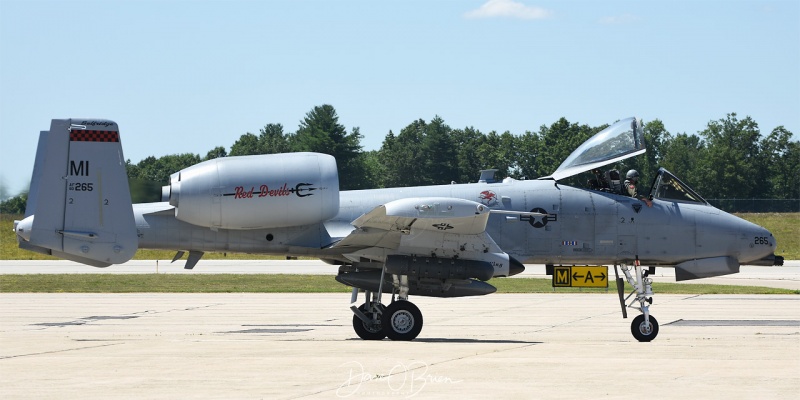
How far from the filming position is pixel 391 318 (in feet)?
58.6

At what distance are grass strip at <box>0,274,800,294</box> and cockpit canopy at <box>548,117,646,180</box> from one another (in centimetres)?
1423

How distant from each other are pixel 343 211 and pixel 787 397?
9.40 m

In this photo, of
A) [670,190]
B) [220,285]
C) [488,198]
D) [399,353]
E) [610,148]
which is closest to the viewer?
[399,353]

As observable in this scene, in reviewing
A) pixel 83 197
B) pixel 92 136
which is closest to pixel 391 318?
pixel 83 197

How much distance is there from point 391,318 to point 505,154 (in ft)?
214

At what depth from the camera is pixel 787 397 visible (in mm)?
11008

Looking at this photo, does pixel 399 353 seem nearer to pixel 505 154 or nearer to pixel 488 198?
pixel 488 198

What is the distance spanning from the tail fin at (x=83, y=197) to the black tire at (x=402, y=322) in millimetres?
4625

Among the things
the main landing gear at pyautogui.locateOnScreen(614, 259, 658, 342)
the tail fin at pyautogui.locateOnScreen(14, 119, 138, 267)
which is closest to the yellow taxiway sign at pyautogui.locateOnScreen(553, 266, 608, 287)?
the main landing gear at pyautogui.locateOnScreen(614, 259, 658, 342)

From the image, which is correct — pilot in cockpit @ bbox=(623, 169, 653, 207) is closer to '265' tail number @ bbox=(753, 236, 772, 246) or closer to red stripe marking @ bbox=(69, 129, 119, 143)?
'265' tail number @ bbox=(753, 236, 772, 246)

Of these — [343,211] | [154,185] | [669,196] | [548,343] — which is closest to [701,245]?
[669,196]

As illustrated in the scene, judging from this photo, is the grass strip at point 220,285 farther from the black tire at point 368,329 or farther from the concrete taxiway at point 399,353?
the black tire at point 368,329

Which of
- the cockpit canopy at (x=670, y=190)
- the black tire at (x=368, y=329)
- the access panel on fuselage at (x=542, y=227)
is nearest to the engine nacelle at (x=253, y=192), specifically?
the black tire at (x=368, y=329)

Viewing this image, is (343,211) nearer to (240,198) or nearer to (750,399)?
(240,198)
